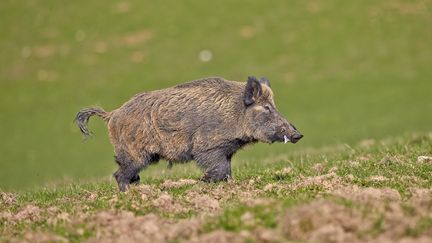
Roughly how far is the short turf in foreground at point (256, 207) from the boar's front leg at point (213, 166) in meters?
0.30

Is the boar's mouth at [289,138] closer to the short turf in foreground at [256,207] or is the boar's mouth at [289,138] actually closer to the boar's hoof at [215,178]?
the short turf in foreground at [256,207]

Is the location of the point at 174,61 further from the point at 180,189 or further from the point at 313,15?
the point at 180,189

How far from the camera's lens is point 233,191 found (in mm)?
10852

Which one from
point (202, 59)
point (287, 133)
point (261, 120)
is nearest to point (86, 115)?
point (261, 120)

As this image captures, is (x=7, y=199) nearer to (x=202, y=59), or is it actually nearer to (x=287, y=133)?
(x=287, y=133)

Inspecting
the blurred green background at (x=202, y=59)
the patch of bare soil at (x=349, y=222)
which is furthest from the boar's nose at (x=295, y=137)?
the blurred green background at (x=202, y=59)

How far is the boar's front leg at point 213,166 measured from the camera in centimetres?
1252

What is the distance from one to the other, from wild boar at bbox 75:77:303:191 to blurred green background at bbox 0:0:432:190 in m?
24.4

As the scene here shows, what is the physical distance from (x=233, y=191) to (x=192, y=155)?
1980 millimetres

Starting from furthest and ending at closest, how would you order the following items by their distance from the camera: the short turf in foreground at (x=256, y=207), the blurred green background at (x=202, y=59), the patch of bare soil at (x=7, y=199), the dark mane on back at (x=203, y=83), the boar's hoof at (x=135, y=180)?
the blurred green background at (x=202, y=59), the dark mane on back at (x=203, y=83), the boar's hoof at (x=135, y=180), the patch of bare soil at (x=7, y=199), the short turf in foreground at (x=256, y=207)

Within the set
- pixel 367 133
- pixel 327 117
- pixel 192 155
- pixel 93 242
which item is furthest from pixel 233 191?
pixel 327 117

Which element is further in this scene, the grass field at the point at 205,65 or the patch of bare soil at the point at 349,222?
the grass field at the point at 205,65

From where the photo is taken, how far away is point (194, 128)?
41.3ft

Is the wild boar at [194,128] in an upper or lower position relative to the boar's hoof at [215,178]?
upper
